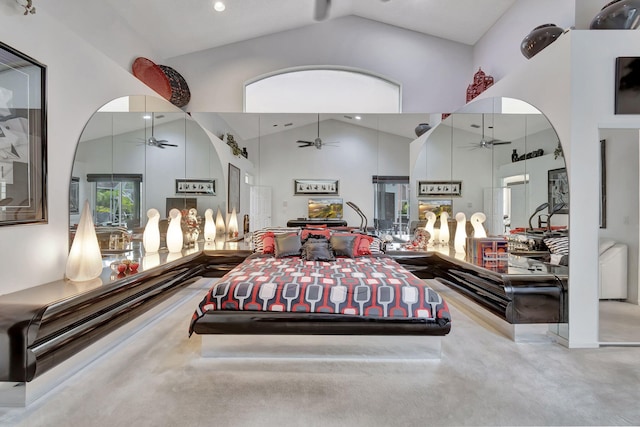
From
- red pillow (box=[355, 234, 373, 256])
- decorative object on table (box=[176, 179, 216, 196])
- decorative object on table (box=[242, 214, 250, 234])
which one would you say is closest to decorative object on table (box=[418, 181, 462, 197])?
red pillow (box=[355, 234, 373, 256])

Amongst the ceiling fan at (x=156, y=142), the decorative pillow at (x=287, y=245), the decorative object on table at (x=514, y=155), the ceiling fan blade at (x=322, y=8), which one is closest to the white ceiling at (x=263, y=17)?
the ceiling fan at (x=156, y=142)

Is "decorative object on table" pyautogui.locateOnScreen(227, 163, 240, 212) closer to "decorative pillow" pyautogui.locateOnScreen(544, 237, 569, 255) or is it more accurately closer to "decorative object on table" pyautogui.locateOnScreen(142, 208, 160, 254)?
"decorative object on table" pyautogui.locateOnScreen(142, 208, 160, 254)

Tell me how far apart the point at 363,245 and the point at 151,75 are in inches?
145

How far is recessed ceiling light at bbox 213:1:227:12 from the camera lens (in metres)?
4.43

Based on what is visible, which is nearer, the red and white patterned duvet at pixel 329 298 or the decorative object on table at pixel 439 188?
the red and white patterned duvet at pixel 329 298

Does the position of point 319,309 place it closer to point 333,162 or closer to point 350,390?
point 350,390

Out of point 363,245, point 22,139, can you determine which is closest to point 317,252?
point 363,245

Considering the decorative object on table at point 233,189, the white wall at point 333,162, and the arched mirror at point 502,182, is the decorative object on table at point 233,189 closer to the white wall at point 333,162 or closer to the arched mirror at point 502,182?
the white wall at point 333,162

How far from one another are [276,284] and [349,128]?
3.08 meters

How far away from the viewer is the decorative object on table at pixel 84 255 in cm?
275

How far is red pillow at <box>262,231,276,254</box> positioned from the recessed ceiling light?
10.2 ft

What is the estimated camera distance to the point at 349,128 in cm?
512

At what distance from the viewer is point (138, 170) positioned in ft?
13.8

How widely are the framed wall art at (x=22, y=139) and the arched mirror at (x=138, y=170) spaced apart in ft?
1.38
